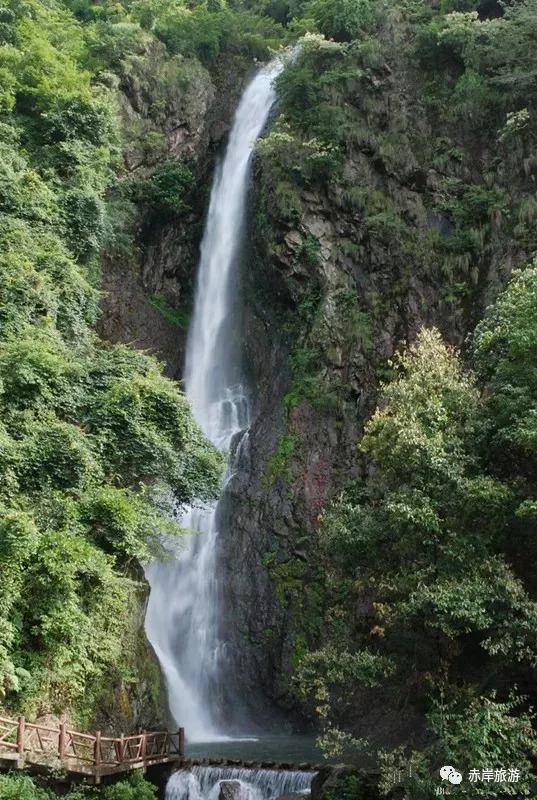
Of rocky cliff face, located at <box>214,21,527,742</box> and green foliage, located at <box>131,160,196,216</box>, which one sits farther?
green foliage, located at <box>131,160,196,216</box>

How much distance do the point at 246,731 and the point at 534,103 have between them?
2092 centimetres

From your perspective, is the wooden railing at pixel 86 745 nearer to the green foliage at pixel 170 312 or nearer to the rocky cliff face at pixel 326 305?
the rocky cliff face at pixel 326 305

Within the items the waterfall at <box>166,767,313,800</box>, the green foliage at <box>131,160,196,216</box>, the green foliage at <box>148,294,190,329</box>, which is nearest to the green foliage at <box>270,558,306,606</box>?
the waterfall at <box>166,767,313,800</box>

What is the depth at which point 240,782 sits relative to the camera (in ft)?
43.3

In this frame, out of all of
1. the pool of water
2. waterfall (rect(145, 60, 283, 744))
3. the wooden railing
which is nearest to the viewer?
the wooden railing

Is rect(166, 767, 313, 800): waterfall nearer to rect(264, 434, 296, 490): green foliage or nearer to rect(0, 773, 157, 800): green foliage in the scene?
rect(0, 773, 157, 800): green foliage

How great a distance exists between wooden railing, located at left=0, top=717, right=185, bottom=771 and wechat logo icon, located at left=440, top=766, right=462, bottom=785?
6026mm

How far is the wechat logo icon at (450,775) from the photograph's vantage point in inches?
397

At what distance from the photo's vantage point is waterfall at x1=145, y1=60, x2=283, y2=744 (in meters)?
19.7

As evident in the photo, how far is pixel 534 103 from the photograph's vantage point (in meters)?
23.8

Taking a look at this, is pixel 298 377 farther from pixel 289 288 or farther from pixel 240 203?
pixel 240 203

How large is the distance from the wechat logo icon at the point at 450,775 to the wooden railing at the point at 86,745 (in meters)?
6.03

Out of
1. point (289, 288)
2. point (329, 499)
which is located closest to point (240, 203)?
point (289, 288)

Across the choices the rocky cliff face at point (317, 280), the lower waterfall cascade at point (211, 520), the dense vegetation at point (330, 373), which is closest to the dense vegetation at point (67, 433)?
the dense vegetation at point (330, 373)
